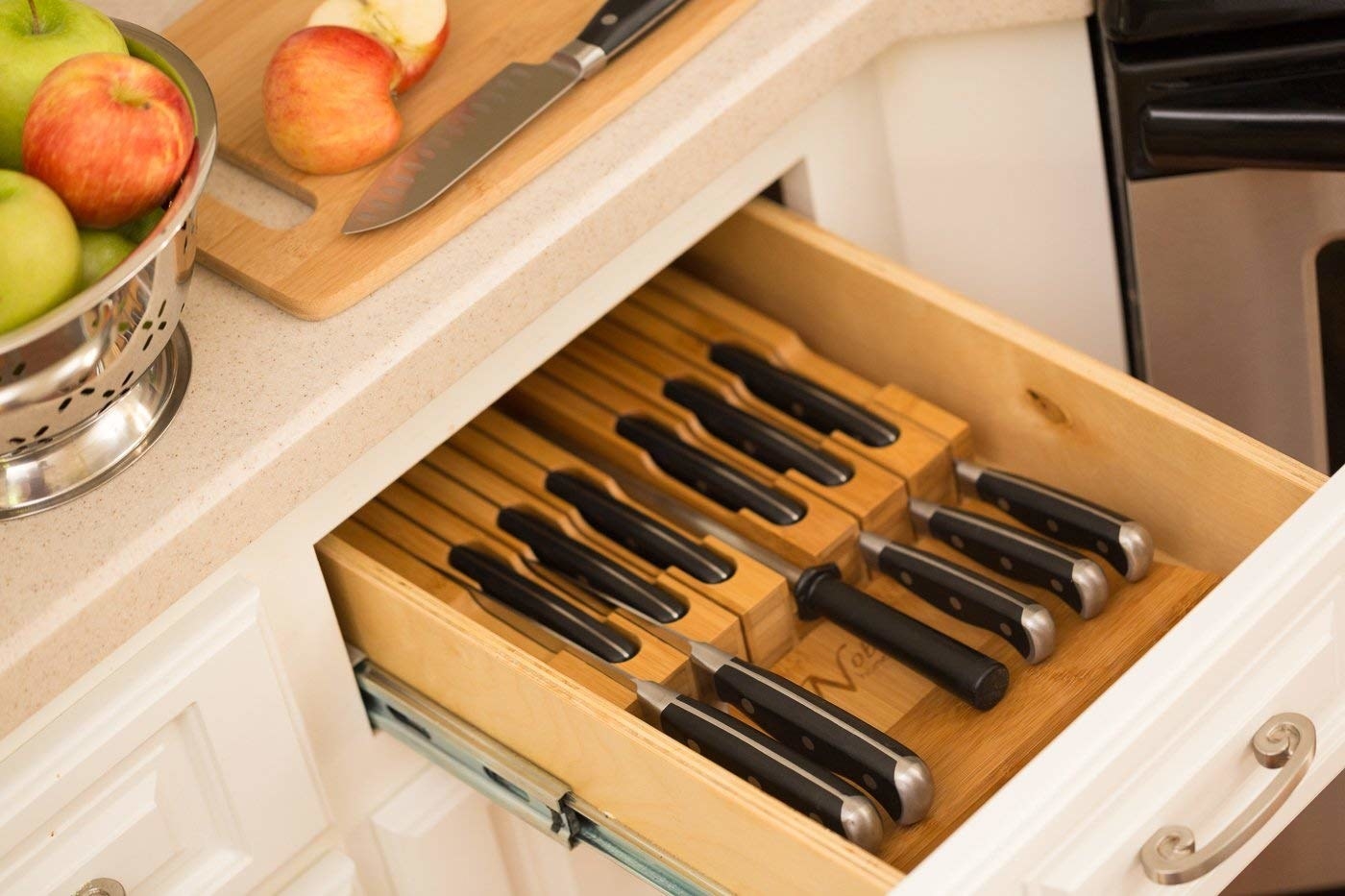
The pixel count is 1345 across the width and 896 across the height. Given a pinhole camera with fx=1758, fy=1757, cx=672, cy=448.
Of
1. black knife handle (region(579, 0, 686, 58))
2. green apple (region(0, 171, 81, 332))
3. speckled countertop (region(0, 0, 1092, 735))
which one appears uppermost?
green apple (region(0, 171, 81, 332))

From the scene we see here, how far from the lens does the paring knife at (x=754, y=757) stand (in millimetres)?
808

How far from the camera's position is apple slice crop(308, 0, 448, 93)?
38.8 inches

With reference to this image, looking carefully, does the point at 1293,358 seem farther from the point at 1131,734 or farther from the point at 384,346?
the point at 384,346

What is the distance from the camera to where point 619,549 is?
40.1 inches

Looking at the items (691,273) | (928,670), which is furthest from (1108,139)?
(928,670)

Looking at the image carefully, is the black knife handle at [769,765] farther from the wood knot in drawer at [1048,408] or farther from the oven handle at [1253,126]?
the oven handle at [1253,126]

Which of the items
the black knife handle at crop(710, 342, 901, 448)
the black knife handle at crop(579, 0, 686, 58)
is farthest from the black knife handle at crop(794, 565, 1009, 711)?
the black knife handle at crop(579, 0, 686, 58)

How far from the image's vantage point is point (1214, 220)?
3.55 ft

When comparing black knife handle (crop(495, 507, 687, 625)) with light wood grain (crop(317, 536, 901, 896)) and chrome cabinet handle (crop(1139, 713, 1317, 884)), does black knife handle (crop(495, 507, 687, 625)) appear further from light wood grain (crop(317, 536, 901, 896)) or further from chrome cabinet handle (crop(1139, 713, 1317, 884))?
chrome cabinet handle (crop(1139, 713, 1317, 884))

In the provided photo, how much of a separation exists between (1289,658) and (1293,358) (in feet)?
1.17

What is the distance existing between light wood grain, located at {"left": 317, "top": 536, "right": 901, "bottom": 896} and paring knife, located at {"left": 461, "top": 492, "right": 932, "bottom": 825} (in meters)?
0.08

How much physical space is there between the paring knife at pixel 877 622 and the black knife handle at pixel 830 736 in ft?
0.17

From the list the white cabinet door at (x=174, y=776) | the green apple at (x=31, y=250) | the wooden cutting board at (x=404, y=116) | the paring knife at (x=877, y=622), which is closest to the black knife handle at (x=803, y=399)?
the paring knife at (x=877, y=622)

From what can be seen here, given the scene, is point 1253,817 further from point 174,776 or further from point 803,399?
point 174,776
